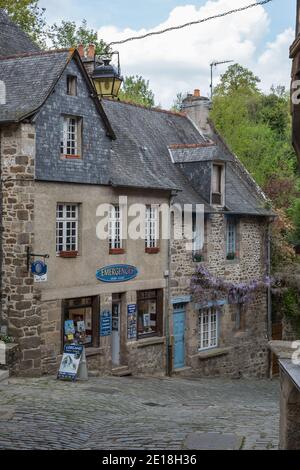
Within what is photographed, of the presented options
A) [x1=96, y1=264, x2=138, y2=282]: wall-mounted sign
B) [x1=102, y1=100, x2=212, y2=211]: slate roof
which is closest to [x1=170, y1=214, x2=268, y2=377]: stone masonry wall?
[x1=102, y1=100, x2=212, y2=211]: slate roof

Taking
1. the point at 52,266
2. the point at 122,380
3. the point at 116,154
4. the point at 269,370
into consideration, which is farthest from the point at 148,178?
the point at 269,370

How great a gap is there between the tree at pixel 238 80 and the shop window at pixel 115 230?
3445cm

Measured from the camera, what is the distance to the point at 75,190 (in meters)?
18.4

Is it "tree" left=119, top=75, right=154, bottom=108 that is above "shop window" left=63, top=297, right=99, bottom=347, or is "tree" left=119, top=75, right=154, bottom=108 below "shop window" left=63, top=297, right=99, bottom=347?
above

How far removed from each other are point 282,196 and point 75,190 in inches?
564

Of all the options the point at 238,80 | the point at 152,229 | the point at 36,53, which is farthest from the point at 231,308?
the point at 238,80

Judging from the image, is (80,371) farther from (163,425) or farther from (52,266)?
(163,425)

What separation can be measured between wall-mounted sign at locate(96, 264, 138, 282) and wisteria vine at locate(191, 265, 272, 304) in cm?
279

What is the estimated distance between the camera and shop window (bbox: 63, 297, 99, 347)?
60.1 ft

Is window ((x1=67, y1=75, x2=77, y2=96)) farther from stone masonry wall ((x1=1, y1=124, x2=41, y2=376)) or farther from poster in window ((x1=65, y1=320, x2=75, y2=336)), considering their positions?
poster in window ((x1=65, y1=320, x2=75, y2=336))

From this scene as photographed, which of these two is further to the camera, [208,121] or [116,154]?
[208,121]

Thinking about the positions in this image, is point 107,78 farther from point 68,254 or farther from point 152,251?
point 152,251

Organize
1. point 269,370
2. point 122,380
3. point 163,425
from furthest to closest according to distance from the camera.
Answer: point 269,370, point 122,380, point 163,425

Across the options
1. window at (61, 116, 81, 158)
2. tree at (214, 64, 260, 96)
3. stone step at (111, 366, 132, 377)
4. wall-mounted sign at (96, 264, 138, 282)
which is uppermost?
tree at (214, 64, 260, 96)
